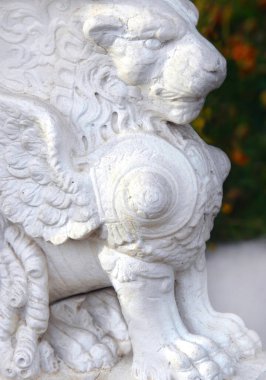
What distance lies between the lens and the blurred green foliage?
11.4ft

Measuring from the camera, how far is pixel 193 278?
195 cm

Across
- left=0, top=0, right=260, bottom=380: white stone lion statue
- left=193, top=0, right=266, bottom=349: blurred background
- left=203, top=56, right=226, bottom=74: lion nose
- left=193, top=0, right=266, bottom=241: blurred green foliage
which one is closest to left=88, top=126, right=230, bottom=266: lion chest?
left=0, top=0, right=260, bottom=380: white stone lion statue

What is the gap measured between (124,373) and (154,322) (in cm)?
13

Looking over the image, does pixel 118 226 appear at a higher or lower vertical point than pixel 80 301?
higher

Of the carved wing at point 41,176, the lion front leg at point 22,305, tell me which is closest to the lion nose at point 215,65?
the carved wing at point 41,176

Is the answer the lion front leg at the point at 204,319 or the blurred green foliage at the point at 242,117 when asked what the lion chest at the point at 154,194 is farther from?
the blurred green foliage at the point at 242,117

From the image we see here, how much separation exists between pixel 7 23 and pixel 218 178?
1.44 ft

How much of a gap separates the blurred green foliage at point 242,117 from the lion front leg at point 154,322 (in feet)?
4.80

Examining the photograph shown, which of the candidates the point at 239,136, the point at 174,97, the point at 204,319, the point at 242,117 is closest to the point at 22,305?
the point at 204,319

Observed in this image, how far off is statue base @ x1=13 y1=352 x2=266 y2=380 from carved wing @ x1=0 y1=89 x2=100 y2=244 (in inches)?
10.1

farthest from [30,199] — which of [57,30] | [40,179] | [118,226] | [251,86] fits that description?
[251,86]

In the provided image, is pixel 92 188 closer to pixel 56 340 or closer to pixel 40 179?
pixel 40 179

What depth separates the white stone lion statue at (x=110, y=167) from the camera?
179 cm

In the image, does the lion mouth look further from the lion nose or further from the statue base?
the statue base
